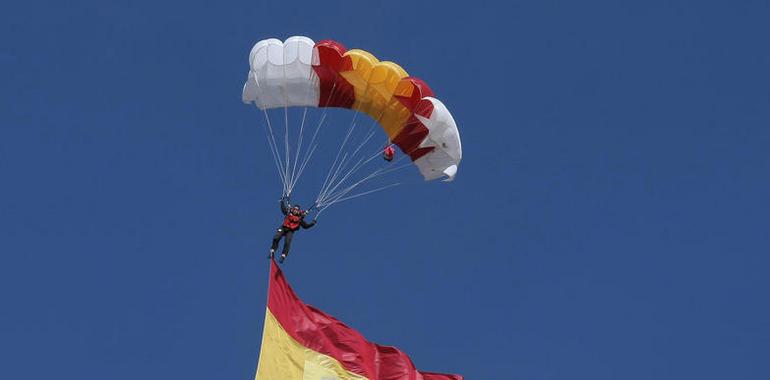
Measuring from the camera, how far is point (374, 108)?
44094mm

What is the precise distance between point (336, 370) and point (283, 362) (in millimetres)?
914

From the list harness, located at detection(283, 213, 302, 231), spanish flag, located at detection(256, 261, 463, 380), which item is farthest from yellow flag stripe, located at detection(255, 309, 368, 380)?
harness, located at detection(283, 213, 302, 231)

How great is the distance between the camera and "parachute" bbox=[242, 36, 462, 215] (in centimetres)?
4369

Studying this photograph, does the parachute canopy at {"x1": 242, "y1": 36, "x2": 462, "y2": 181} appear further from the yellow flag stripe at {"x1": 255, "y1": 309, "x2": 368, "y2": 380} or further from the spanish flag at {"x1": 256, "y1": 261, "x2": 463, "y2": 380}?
the yellow flag stripe at {"x1": 255, "y1": 309, "x2": 368, "y2": 380}

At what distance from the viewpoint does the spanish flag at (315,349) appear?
42812mm

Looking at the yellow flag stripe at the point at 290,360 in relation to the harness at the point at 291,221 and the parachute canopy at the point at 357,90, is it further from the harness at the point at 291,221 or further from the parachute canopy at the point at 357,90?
the parachute canopy at the point at 357,90

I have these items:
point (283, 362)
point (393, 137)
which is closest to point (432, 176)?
point (393, 137)

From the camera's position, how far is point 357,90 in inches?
1732

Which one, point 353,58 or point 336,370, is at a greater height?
point 353,58

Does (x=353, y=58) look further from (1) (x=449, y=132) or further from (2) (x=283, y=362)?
(2) (x=283, y=362)

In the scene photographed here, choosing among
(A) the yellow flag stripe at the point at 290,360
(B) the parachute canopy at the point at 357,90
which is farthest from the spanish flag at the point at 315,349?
(B) the parachute canopy at the point at 357,90

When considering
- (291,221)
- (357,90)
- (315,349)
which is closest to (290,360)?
(315,349)

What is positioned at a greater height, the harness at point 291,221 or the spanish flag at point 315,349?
the harness at point 291,221

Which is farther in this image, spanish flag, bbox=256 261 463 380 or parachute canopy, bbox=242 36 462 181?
parachute canopy, bbox=242 36 462 181
